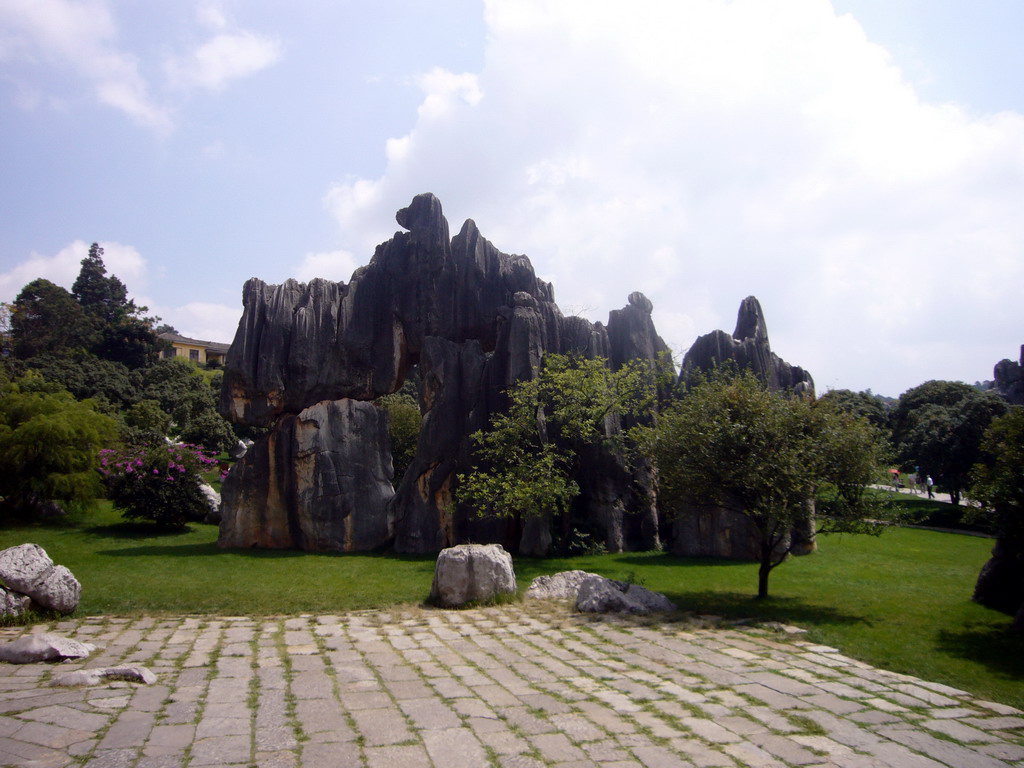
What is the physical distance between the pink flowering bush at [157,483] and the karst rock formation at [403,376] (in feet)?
15.3

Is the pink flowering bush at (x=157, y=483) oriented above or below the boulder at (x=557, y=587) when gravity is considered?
above

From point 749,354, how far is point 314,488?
15710 mm

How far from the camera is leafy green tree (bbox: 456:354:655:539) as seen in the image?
19547mm

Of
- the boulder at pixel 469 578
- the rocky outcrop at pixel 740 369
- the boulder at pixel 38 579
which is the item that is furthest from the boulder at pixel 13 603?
the rocky outcrop at pixel 740 369

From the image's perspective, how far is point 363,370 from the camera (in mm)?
25188

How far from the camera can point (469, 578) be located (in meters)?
13.5

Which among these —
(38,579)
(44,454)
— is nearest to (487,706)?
(38,579)

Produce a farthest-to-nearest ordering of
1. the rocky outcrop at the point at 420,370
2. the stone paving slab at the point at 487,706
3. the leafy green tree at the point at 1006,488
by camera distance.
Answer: the rocky outcrop at the point at 420,370 → the leafy green tree at the point at 1006,488 → the stone paving slab at the point at 487,706

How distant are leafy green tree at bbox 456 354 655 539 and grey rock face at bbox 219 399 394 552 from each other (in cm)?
360

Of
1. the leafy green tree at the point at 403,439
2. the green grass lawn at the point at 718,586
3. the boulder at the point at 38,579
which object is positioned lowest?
the green grass lawn at the point at 718,586

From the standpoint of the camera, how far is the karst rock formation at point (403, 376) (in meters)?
22.4

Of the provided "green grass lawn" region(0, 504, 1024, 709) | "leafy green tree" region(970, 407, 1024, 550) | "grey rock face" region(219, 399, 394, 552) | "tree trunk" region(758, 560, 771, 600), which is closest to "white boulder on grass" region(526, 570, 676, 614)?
"green grass lawn" region(0, 504, 1024, 709)

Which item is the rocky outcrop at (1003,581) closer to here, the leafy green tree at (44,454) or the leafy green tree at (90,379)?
the leafy green tree at (44,454)

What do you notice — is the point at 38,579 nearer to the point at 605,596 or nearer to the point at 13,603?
the point at 13,603
